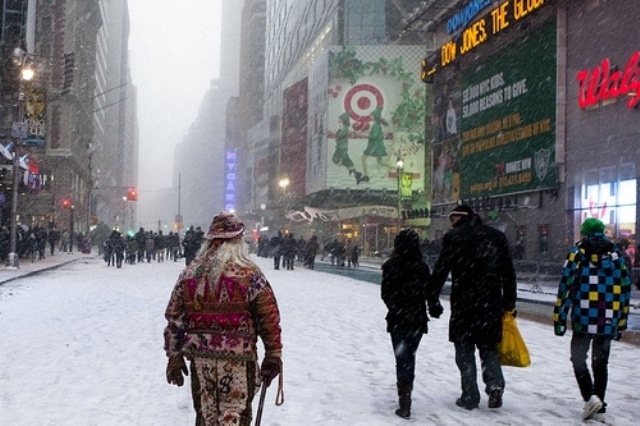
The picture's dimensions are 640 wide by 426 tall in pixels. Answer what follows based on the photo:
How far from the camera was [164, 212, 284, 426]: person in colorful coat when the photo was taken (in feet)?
12.4

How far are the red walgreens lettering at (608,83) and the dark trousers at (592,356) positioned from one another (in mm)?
22851

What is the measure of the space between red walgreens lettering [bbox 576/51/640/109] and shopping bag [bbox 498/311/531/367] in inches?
903

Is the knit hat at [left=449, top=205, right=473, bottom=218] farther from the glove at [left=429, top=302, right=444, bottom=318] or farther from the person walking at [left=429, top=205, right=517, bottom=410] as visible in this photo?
the glove at [left=429, top=302, right=444, bottom=318]

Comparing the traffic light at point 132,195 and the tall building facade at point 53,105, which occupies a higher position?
the tall building facade at point 53,105

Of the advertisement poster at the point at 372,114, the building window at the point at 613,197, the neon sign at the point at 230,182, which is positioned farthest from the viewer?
the neon sign at the point at 230,182

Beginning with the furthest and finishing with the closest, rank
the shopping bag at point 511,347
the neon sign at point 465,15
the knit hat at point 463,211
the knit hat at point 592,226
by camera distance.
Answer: the neon sign at point 465,15, the knit hat at point 463,211, the shopping bag at point 511,347, the knit hat at point 592,226

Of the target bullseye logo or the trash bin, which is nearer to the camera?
the trash bin

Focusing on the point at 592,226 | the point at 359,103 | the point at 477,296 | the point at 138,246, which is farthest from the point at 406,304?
the point at 359,103

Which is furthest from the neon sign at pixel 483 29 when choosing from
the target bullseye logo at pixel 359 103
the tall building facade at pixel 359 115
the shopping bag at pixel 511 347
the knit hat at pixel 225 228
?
the knit hat at pixel 225 228

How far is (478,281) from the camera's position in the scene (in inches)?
245

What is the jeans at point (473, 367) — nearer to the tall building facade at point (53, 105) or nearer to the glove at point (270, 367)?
the glove at point (270, 367)

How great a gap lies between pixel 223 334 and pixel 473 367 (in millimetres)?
3300

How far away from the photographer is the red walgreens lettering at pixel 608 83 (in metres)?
26.4

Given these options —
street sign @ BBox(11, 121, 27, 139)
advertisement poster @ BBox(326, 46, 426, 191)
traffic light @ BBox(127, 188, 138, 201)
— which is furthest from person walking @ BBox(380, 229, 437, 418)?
advertisement poster @ BBox(326, 46, 426, 191)
